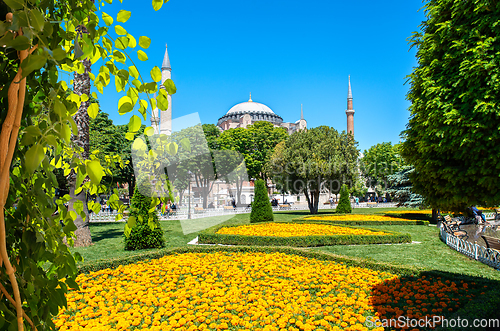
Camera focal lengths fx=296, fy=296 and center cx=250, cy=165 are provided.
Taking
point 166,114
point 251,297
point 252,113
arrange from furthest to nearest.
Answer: point 252,113 < point 166,114 < point 251,297

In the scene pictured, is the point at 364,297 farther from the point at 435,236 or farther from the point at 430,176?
the point at 435,236

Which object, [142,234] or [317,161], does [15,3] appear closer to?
[142,234]

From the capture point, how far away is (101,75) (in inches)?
51.4

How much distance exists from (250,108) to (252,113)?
3335 millimetres

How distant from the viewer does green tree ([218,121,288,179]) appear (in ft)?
131

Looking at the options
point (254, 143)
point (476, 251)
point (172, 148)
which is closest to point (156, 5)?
point (172, 148)

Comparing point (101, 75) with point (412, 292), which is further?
point (412, 292)

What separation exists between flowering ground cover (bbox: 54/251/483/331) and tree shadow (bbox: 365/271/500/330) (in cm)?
2

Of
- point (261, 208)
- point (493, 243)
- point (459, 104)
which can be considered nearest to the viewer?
point (459, 104)

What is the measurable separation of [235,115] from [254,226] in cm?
7429

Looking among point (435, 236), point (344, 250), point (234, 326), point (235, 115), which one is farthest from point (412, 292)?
point (235, 115)

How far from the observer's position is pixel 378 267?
699cm

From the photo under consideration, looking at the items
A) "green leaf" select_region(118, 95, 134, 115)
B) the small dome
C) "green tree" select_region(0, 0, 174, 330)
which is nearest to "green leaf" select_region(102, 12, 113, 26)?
"green tree" select_region(0, 0, 174, 330)

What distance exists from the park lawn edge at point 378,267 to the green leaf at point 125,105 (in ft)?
16.4
